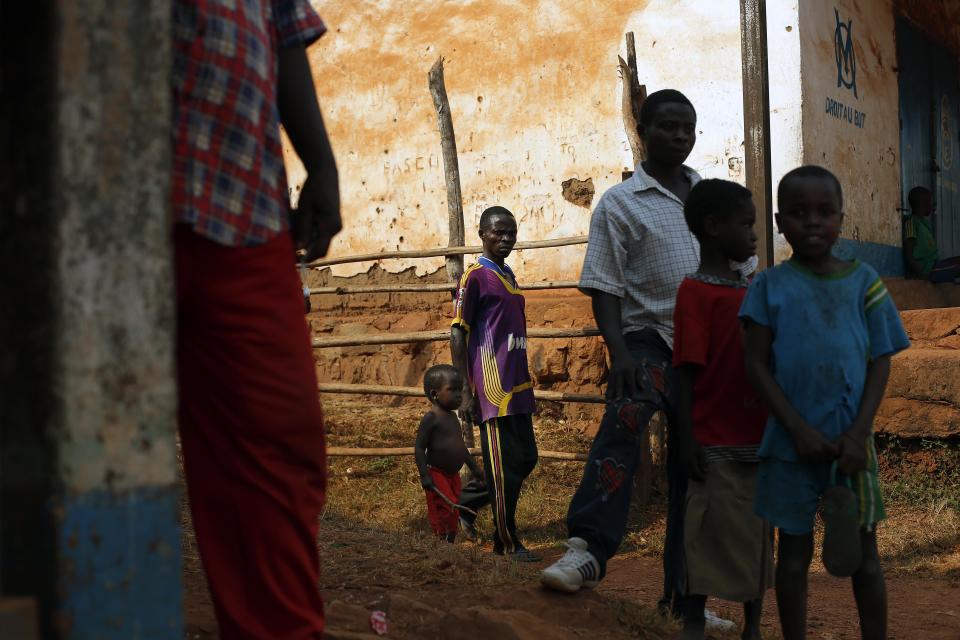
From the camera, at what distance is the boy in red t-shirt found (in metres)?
3.01

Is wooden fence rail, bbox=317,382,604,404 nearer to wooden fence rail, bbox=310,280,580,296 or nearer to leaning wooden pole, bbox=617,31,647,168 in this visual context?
wooden fence rail, bbox=310,280,580,296

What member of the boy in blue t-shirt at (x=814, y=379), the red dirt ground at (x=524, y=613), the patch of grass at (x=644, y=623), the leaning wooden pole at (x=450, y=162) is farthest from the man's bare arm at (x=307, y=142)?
the leaning wooden pole at (x=450, y=162)

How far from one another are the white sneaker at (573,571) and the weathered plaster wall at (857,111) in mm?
5217

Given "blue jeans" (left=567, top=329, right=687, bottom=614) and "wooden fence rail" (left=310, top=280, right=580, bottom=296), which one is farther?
"wooden fence rail" (left=310, top=280, right=580, bottom=296)

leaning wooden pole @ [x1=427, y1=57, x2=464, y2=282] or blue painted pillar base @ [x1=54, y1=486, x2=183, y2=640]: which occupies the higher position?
leaning wooden pole @ [x1=427, y1=57, x2=464, y2=282]

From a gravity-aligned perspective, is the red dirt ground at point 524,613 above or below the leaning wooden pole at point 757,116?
below

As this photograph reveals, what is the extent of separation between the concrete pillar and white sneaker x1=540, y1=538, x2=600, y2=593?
1.95 m

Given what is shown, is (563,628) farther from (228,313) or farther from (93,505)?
(93,505)

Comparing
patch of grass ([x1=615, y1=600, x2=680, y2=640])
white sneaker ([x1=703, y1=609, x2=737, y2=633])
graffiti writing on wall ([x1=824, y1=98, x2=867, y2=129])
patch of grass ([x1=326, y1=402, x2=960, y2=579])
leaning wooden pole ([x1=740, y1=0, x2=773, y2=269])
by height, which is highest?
graffiti writing on wall ([x1=824, y1=98, x2=867, y2=129])

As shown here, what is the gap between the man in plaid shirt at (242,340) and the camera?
1723 mm

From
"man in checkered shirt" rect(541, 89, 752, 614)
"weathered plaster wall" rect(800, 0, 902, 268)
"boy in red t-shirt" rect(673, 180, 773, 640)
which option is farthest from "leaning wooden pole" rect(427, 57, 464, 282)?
"boy in red t-shirt" rect(673, 180, 773, 640)

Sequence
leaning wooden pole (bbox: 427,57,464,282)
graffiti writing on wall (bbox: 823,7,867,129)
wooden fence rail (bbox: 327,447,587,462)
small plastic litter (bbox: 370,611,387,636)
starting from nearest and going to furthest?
small plastic litter (bbox: 370,611,387,636), wooden fence rail (bbox: 327,447,587,462), leaning wooden pole (bbox: 427,57,464,282), graffiti writing on wall (bbox: 823,7,867,129)

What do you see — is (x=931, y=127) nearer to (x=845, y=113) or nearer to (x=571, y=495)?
(x=845, y=113)

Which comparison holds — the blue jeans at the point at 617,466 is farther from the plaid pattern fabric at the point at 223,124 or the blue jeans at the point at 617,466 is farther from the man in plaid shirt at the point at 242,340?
the plaid pattern fabric at the point at 223,124
